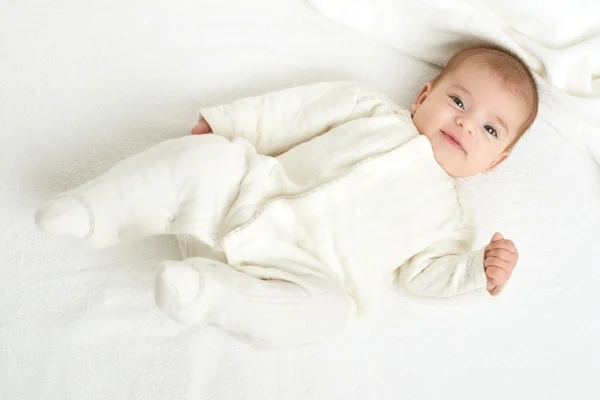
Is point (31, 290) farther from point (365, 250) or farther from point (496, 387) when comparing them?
point (496, 387)

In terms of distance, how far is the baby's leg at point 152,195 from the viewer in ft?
3.43

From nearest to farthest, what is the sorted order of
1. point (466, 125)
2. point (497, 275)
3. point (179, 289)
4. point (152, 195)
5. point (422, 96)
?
point (179, 289)
point (152, 195)
point (497, 275)
point (466, 125)
point (422, 96)

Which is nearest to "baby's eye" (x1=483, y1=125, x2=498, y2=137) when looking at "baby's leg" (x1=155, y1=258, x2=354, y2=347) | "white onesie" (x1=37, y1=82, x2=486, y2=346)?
"white onesie" (x1=37, y1=82, x2=486, y2=346)

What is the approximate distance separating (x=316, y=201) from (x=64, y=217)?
1.40ft

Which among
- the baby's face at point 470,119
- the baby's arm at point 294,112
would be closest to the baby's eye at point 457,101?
the baby's face at point 470,119

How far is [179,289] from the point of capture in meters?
0.95

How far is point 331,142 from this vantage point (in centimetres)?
129

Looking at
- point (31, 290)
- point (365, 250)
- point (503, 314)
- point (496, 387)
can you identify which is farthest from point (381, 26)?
point (31, 290)

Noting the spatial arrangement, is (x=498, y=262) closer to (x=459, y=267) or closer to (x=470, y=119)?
(x=459, y=267)

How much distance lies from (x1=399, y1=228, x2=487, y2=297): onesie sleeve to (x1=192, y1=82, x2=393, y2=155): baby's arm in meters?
0.30

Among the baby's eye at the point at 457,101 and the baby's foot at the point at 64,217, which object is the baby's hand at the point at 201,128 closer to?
the baby's foot at the point at 64,217

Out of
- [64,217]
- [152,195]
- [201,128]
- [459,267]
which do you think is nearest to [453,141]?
[459,267]

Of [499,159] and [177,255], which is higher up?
[499,159]

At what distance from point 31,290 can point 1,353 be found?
11 cm
